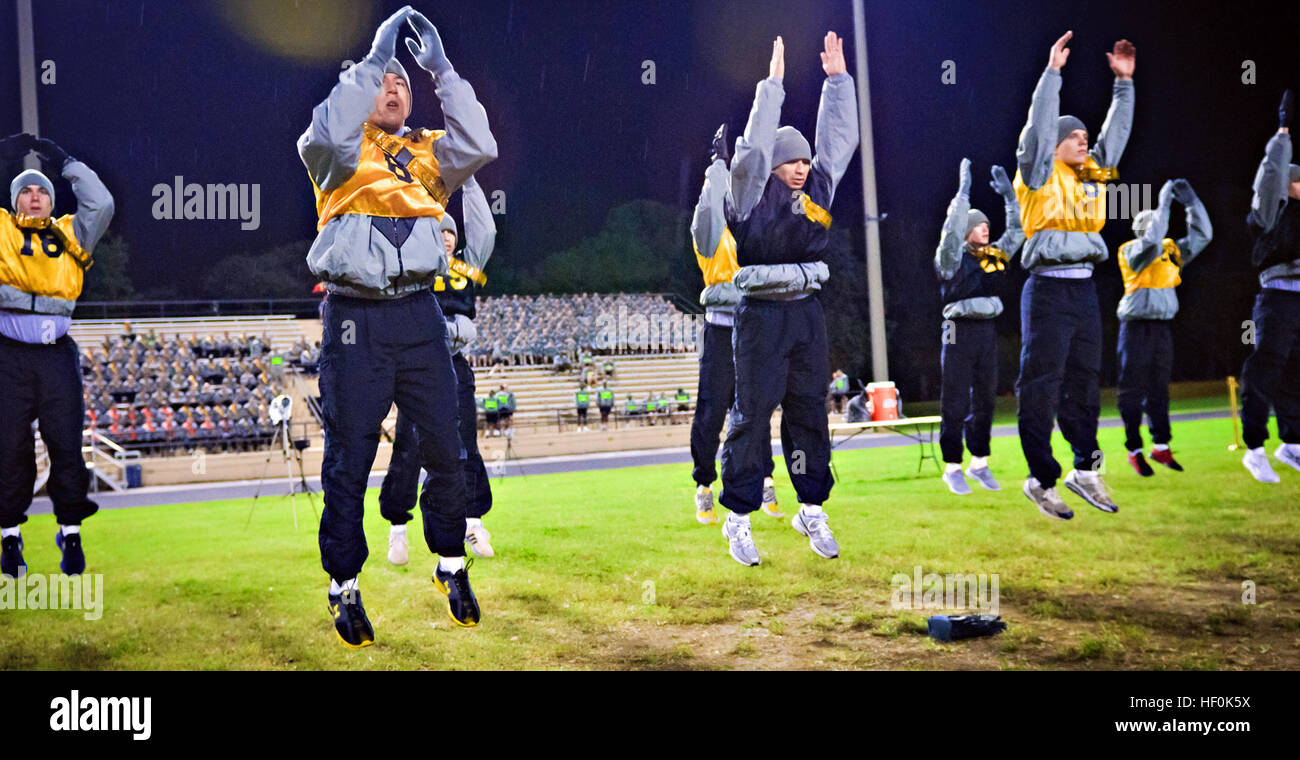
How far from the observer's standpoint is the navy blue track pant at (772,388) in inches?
136

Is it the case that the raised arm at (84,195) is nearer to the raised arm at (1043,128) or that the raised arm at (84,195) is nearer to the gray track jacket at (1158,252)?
the raised arm at (1043,128)

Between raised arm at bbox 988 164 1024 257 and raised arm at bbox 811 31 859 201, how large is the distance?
1.10m

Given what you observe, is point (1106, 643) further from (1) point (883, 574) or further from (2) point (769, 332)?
(2) point (769, 332)

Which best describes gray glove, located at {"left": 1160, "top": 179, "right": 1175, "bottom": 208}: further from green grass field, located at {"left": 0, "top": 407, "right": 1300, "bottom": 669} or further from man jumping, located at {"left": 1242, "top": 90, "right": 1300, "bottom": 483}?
green grass field, located at {"left": 0, "top": 407, "right": 1300, "bottom": 669}

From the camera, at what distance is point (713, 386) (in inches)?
165

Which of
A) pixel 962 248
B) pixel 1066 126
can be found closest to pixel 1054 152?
pixel 1066 126

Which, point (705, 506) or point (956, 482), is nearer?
point (705, 506)

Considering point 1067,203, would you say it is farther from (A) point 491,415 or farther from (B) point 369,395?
(B) point 369,395

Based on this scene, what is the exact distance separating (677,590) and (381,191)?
63.6 inches

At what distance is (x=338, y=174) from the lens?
108 inches

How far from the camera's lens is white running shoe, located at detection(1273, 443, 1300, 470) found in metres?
4.51

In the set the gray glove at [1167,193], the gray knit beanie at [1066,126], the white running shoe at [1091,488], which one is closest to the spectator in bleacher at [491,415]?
the white running shoe at [1091,488]

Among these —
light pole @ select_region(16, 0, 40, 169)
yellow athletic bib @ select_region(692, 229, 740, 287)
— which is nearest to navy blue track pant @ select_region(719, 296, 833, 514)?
yellow athletic bib @ select_region(692, 229, 740, 287)

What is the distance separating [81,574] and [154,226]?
1223mm
